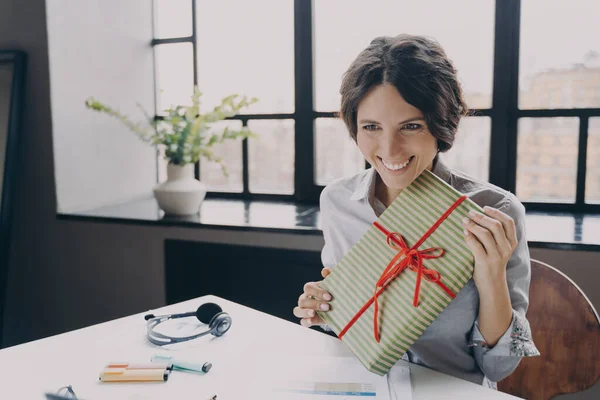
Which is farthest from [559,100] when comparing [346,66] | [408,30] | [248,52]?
[248,52]

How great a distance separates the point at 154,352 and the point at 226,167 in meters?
1.86

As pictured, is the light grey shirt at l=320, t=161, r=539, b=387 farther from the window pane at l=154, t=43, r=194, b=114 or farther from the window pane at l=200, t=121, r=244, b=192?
the window pane at l=154, t=43, r=194, b=114

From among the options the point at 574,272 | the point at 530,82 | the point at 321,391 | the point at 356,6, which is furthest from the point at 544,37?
the point at 321,391

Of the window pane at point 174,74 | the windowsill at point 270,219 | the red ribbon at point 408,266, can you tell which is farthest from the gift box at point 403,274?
the window pane at point 174,74

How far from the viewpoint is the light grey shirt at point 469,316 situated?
3.75 feet

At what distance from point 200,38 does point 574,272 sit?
7.12ft

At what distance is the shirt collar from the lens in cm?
131

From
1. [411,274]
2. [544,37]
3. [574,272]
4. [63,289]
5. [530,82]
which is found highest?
[544,37]

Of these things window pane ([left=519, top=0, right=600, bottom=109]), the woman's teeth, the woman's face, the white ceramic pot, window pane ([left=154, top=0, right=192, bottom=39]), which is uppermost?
window pane ([left=154, top=0, right=192, bottom=39])

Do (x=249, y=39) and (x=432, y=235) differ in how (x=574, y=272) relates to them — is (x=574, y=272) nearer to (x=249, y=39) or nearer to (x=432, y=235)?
(x=432, y=235)

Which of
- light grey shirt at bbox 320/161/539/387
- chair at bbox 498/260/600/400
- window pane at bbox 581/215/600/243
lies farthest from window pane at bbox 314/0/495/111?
chair at bbox 498/260/600/400

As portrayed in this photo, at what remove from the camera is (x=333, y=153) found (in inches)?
107

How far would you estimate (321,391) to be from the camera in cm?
98

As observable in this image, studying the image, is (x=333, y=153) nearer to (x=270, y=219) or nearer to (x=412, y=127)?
(x=270, y=219)
